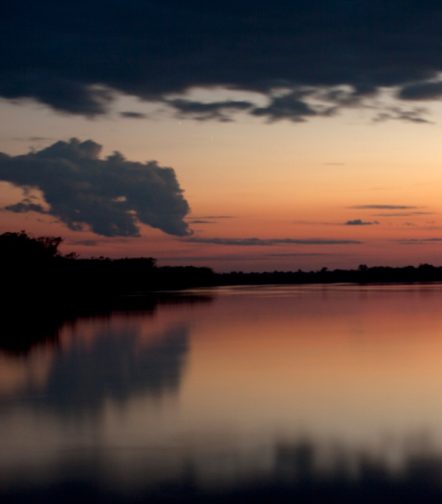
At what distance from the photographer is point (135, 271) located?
9838 centimetres

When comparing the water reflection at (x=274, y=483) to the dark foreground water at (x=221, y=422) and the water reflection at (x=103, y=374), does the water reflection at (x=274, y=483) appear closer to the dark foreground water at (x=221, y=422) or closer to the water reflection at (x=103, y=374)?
the dark foreground water at (x=221, y=422)

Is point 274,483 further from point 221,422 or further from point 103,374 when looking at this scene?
point 103,374

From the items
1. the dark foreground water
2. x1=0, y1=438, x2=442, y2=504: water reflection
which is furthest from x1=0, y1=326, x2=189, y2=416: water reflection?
x1=0, y1=438, x2=442, y2=504: water reflection

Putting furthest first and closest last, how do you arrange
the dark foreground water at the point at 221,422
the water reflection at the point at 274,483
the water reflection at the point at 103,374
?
the water reflection at the point at 103,374, the dark foreground water at the point at 221,422, the water reflection at the point at 274,483

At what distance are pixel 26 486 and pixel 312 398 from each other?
6479 millimetres

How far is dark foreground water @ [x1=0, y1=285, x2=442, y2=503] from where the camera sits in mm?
7547

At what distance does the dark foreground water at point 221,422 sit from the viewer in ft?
24.8

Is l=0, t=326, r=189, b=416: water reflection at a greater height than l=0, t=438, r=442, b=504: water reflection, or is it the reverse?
l=0, t=438, r=442, b=504: water reflection

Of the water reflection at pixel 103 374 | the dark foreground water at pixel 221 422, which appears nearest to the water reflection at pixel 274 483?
the dark foreground water at pixel 221 422

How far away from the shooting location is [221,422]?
10953 millimetres

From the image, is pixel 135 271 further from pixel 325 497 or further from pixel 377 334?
pixel 325 497

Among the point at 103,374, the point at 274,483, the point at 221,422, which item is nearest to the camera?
the point at 274,483

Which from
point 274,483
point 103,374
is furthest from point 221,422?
point 103,374

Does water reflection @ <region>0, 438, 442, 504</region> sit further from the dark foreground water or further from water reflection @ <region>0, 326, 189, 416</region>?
water reflection @ <region>0, 326, 189, 416</region>
